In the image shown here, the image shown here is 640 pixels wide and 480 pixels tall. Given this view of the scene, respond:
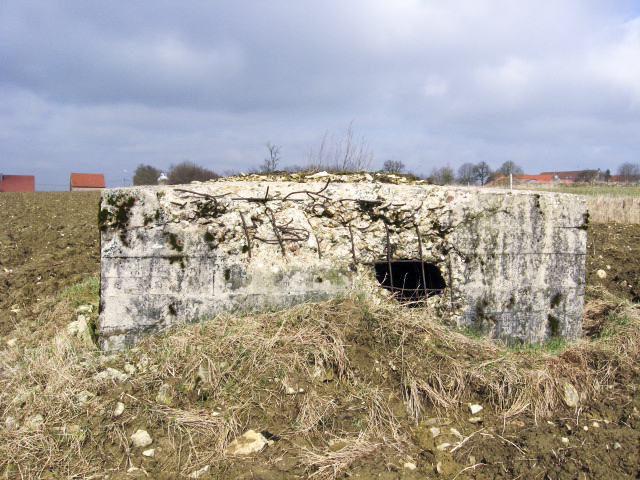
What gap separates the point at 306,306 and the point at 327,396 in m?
0.74

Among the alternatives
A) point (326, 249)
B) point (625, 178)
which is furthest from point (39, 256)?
point (625, 178)

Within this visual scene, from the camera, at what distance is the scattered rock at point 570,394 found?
301cm

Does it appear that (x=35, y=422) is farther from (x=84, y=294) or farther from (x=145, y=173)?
(x=145, y=173)

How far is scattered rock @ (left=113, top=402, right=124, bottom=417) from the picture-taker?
2709 millimetres

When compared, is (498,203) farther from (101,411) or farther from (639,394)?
(101,411)

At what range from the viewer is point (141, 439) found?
8.42 feet

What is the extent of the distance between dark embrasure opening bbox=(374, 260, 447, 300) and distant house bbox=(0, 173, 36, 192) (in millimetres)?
44884

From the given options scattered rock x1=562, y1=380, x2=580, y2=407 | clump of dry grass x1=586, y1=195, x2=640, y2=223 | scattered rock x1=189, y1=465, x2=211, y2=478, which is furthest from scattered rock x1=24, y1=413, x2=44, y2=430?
clump of dry grass x1=586, y1=195, x2=640, y2=223

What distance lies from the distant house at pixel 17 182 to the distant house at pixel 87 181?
3320mm

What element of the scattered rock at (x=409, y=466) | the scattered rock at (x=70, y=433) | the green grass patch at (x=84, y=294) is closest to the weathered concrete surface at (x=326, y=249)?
the scattered rock at (x=70, y=433)

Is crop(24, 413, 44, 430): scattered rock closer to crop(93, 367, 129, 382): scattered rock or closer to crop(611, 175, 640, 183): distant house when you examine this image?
crop(93, 367, 129, 382): scattered rock

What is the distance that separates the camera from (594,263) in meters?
6.07

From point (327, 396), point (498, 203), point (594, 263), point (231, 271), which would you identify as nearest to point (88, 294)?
point (231, 271)

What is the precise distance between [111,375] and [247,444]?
1.11 meters
